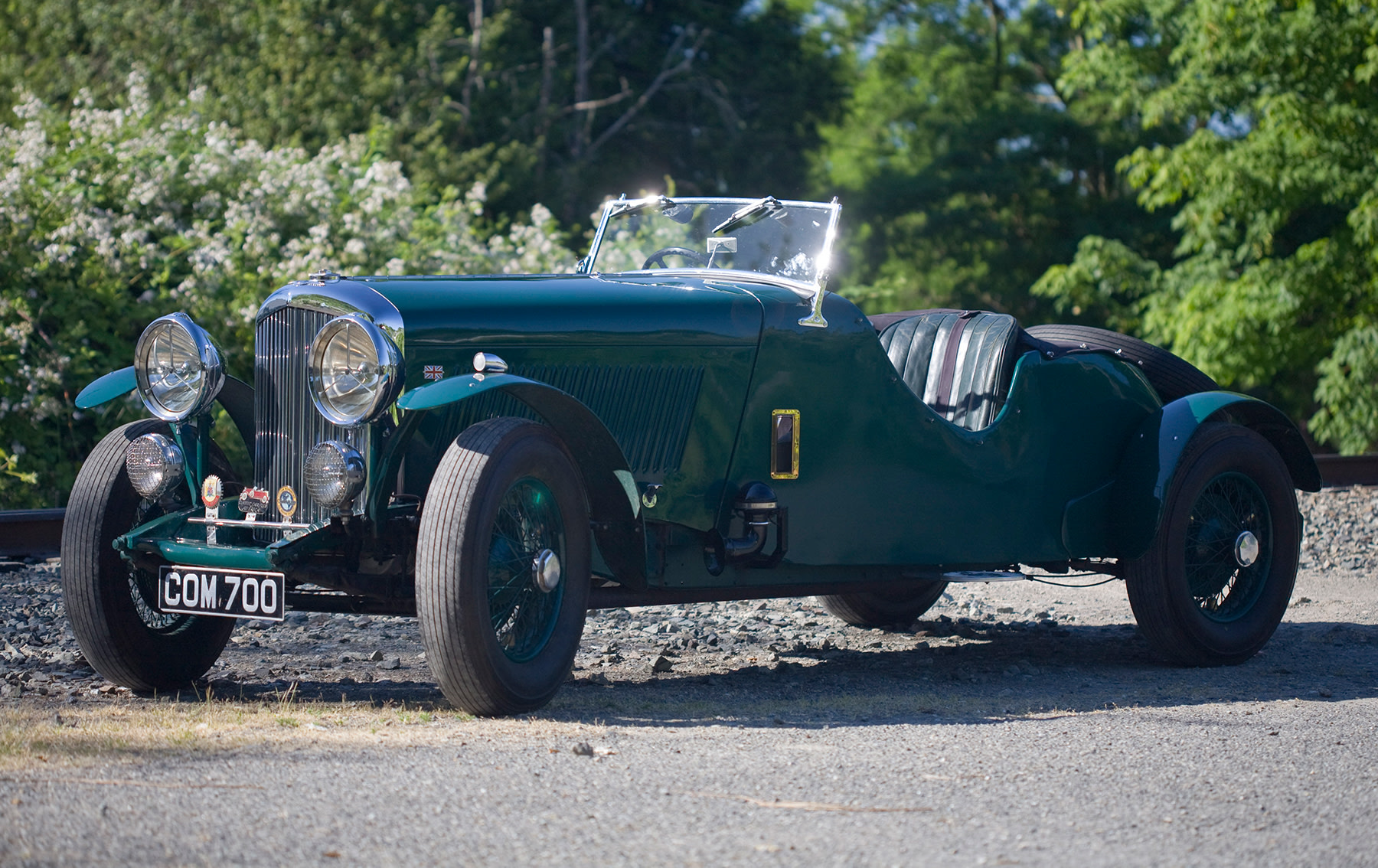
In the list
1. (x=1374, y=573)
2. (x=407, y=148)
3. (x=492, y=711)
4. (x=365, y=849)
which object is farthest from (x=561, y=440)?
(x=407, y=148)

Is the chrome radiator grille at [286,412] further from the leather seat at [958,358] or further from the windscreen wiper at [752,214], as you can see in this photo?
the leather seat at [958,358]

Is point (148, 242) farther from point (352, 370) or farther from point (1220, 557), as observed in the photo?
point (1220, 557)

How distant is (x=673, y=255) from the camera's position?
599 cm

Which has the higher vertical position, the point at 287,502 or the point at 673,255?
the point at 673,255

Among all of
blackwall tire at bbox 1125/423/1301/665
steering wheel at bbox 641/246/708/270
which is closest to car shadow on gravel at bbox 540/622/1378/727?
blackwall tire at bbox 1125/423/1301/665

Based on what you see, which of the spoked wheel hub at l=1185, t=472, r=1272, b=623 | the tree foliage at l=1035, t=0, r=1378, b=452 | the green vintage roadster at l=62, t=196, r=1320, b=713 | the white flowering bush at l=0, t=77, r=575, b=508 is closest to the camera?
the green vintage roadster at l=62, t=196, r=1320, b=713

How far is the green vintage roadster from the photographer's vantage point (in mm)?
4262

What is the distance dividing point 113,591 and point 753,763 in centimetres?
228

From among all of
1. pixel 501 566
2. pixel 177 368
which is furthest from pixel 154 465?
pixel 501 566

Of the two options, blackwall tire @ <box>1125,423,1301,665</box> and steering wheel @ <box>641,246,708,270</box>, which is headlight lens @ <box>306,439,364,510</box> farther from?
blackwall tire @ <box>1125,423,1301,665</box>

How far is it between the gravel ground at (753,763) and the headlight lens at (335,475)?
2.25 feet

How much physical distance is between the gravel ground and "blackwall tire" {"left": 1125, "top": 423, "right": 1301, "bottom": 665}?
0.15 metres

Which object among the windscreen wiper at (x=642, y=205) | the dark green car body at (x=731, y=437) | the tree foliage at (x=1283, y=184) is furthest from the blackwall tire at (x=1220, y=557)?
the tree foliage at (x=1283, y=184)

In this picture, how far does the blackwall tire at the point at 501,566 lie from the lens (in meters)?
4.01
